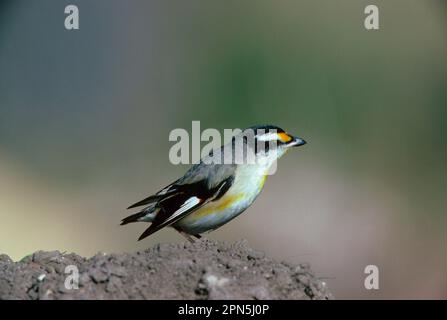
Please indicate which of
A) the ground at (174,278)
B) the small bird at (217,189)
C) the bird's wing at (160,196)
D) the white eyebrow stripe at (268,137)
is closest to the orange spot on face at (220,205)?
the small bird at (217,189)

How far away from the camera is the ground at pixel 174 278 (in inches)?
199

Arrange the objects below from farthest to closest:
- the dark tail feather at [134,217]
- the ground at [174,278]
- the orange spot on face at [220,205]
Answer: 1. the dark tail feather at [134,217]
2. the orange spot on face at [220,205]
3. the ground at [174,278]

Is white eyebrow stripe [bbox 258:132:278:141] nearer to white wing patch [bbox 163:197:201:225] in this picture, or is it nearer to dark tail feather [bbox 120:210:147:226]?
white wing patch [bbox 163:197:201:225]

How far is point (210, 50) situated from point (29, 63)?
397cm

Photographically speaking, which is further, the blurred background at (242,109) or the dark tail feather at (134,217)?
the blurred background at (242,109)

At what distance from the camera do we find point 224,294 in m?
4.93

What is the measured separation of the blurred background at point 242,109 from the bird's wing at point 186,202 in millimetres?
4225

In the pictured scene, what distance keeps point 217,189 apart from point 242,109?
7332 mm

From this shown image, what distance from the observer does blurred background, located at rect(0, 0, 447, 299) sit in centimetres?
1237

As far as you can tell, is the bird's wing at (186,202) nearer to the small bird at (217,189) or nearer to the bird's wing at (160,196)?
the small bird at (217,189)

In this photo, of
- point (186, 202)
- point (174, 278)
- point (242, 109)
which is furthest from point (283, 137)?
point (242, 109)

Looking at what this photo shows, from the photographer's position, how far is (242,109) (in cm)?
1450

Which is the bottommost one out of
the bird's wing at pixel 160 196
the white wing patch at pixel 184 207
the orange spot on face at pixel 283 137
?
the white wing patch at pixel 184 207

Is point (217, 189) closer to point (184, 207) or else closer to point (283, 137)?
point (184, 207)
